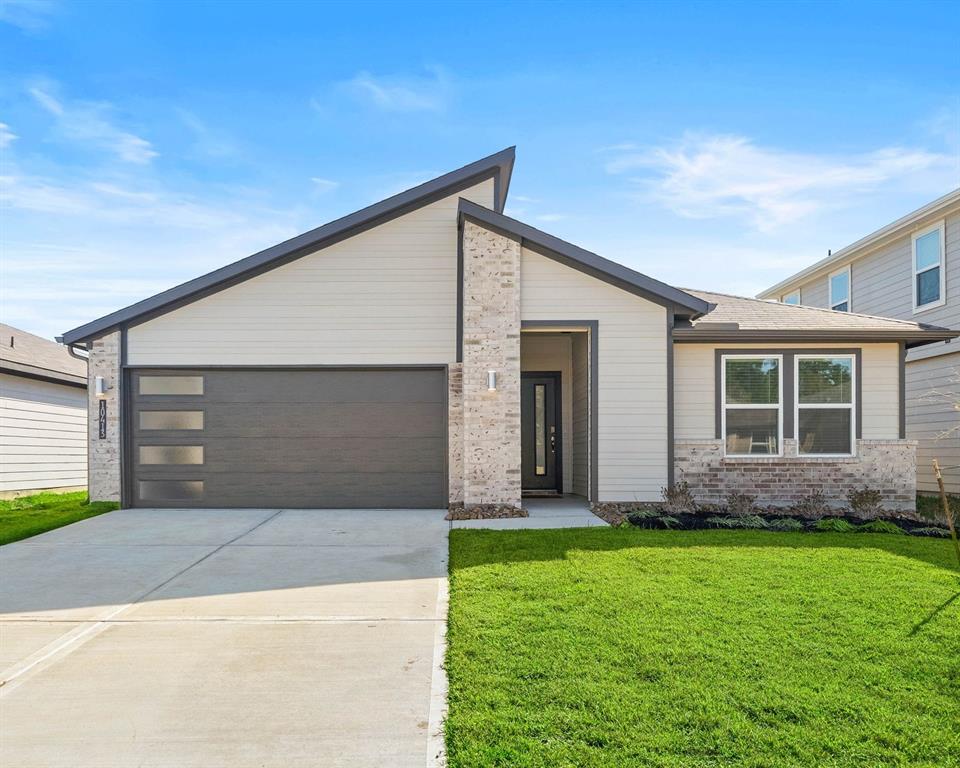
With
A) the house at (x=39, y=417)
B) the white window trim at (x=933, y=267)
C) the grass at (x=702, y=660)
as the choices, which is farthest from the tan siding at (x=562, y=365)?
the house at (x=39, y=417)

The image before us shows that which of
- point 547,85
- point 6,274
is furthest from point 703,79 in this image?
point 6,274

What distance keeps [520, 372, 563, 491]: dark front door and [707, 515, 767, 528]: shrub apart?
165 inches

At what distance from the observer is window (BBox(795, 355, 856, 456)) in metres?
11.4

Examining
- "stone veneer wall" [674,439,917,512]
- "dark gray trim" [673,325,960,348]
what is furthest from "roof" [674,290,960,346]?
"stone veneer wall" [674,439,917,512]

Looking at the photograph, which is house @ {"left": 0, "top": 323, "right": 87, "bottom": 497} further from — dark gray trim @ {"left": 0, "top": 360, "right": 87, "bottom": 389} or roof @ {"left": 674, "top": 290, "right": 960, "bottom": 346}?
roof @ {"left": 674, "top": 290, "right": 960, "bottom": 346}

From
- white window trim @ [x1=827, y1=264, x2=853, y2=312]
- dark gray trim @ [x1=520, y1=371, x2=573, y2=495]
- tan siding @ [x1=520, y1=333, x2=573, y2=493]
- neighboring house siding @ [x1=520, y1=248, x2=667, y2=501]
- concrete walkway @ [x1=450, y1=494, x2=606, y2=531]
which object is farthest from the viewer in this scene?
white window trim @ [x1=827, y1=264, x2=853, y2=312]

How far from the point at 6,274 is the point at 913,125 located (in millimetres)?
20009

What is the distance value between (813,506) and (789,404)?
1691 mm

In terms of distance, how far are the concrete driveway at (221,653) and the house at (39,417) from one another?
6619mm

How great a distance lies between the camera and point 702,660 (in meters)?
4.16

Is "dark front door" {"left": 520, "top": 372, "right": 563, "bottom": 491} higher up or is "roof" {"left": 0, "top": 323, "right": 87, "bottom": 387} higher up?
"roof" {"left": 0, "top": 323, "right": 87, "bottom": 387}

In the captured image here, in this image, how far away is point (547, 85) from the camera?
492 inches

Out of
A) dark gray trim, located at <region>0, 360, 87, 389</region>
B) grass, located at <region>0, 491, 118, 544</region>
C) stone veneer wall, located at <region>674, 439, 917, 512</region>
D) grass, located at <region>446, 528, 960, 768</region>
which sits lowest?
grass, located at <region>0, 491, 118, 544</region>

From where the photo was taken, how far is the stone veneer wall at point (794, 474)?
11.2m
